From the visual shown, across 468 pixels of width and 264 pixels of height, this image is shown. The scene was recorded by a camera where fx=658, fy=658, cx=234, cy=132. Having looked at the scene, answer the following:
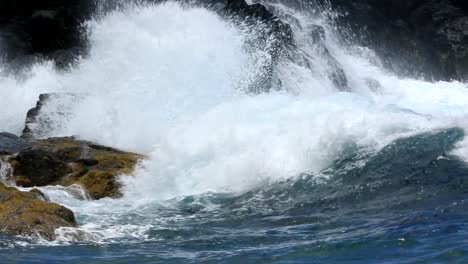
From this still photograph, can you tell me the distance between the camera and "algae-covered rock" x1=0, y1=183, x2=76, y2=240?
707 centimetres

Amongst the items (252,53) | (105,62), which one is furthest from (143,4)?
(252,53)

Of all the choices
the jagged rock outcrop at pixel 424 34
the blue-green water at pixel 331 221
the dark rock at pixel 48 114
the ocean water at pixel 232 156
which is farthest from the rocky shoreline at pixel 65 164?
the jagged rock outcrop at pixel 424 34

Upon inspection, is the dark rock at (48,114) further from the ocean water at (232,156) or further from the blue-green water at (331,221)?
the blue-green water at (331,221)

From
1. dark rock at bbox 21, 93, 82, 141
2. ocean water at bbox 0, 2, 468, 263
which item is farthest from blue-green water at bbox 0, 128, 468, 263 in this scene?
dark rock at bbox 21, 93, 82, 141

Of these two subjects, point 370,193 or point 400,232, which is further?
point 370,193

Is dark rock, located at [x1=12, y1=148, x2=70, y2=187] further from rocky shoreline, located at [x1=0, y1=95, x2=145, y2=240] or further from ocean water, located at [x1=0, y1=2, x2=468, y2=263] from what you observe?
ocean water, located at [x1=0, y1=2, x2=468, y2=263]

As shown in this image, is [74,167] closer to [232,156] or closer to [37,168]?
[37,168]

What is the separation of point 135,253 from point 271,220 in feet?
6.84

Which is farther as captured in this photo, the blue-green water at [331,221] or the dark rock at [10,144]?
the dark rock at [10,144]

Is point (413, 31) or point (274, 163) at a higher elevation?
point (413, 31)

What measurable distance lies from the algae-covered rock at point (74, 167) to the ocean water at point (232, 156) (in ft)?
0.97

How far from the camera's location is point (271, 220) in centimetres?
801

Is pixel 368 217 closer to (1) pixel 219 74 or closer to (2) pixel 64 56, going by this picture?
(1) pixel 219 74

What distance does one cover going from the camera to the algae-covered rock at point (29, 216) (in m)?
7.07
